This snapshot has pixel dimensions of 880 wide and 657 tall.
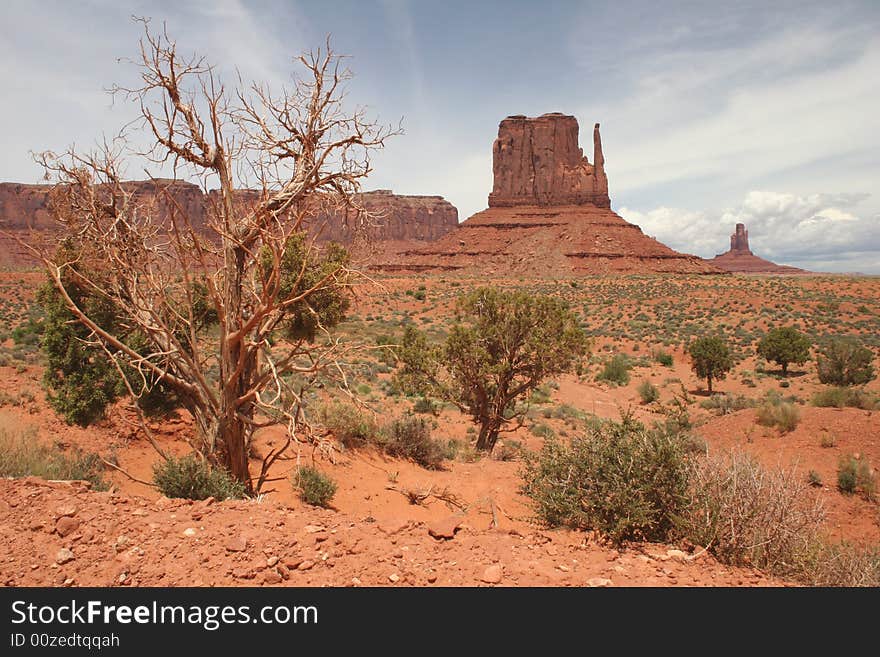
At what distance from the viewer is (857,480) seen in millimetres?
8773

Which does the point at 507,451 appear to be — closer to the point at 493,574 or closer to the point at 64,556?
the point at 493,574

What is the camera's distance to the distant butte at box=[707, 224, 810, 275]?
159 meters

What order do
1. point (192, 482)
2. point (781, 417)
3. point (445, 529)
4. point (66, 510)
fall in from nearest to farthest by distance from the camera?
point (66, 510) → point (445, 529) → point (192, 482) → point (781, 417)

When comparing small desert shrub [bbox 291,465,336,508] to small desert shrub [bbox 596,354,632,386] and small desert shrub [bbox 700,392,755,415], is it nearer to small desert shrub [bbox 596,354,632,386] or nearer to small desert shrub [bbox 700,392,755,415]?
small desert shrub [bbox 700,392,755,415]

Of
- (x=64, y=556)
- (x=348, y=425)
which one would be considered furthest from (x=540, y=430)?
(x=64, y=556)

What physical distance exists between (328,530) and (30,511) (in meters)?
2.34

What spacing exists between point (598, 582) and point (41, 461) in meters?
6.88

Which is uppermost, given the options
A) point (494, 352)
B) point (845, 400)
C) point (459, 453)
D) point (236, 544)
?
point (494, 352)

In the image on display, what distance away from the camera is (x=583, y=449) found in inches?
197

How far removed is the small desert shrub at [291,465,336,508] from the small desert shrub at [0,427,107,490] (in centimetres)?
237

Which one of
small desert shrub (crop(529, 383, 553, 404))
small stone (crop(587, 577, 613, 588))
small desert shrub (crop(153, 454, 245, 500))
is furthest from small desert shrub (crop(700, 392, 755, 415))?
small desert shrub (crop(153, 454, 245, 500))

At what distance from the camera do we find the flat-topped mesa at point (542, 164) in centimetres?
10556

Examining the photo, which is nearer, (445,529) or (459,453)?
(445,529)

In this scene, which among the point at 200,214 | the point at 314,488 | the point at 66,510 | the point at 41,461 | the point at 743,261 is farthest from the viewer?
the point at 743,261
